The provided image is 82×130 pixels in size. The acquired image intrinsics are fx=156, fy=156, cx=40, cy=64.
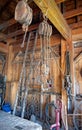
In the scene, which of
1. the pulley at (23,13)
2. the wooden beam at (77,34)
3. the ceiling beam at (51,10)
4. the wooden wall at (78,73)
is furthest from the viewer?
the wooden beam at (77,34)

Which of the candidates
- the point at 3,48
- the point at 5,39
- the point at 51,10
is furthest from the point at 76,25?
the point at 3,48

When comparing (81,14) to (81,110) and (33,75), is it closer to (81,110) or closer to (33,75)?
(33,75)

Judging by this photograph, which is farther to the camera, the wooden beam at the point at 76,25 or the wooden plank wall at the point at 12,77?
the wooden plank wall at the point at 12,77

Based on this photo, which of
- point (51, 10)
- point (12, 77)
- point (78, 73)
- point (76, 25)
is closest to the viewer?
point (51, 10)

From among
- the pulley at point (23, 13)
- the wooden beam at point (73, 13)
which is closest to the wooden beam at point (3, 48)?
the wooden beam at point (73, 13)

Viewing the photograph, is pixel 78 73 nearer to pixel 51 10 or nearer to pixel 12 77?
pixel 51 10

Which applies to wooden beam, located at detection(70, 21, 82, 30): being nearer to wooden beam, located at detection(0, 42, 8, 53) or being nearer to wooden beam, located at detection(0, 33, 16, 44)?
wooden beam, located at detection(0, 33, 16, 44)

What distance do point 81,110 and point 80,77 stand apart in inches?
28.8

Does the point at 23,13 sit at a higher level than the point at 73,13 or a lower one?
lower

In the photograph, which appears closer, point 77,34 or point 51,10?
point 51,10

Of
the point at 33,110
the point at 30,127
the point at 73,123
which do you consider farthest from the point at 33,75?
the point at 30,127

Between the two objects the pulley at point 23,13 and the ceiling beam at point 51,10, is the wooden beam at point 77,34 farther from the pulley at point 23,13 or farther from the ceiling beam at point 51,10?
the pulley at point 23,13

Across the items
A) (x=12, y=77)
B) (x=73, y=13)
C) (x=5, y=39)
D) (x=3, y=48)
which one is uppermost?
(x=73, y=13)

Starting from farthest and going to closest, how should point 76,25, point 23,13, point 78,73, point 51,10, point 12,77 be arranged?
point 12,77 → point 76,25 → point 78,73 → point 51,10 → point 23,13
